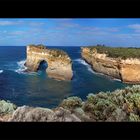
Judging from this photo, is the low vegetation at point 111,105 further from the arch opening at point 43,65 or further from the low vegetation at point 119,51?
the arch opening at point 43,65

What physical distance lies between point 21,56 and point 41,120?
3.06ft

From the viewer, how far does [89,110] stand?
11398mm

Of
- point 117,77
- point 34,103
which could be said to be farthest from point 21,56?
point 117,77

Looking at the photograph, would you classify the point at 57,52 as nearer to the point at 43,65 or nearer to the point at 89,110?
the point at 43,65

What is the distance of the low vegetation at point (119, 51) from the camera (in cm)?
Answer: 1138

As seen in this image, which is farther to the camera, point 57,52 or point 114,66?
point 114,66

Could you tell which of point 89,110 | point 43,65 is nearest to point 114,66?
point 89,110

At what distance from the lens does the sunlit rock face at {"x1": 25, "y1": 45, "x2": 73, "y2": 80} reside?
1138 cm

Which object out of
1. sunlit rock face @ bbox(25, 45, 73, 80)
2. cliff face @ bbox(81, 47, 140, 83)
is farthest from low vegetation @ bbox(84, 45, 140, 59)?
sunlit rock face @ bbox(25, 45, 73, 80)

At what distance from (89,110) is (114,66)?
711mm

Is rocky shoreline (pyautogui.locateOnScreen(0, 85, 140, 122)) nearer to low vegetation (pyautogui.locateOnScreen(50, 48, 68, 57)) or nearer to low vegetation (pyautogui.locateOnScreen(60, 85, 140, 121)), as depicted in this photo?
low vegetation (pyautogui.locateOnScreen(60, 85, 140, 121))

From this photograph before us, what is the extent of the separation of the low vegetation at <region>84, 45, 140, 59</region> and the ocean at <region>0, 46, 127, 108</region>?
30cm

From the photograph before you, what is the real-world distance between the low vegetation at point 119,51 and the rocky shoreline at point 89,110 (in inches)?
17.5
